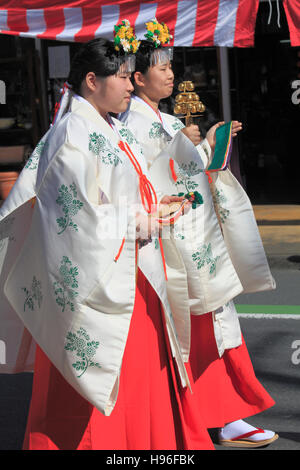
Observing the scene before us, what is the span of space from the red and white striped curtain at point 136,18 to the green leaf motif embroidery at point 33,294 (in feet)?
18.8

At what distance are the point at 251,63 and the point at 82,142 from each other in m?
9.26

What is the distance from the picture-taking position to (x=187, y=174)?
10.7ft

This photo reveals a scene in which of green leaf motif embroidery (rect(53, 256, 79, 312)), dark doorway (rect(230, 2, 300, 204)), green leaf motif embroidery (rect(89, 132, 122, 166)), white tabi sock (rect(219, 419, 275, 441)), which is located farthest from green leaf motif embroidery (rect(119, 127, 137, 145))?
dark doorway (rect(230, 2, 300, 204))

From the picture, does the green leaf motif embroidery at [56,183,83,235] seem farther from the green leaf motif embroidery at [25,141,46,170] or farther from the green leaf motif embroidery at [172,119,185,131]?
the green leaf motif embroidery at [172,119,185,131]

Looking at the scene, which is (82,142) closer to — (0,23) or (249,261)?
(249,261)

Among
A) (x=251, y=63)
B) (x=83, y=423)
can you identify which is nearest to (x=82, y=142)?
(x=83, y=423)

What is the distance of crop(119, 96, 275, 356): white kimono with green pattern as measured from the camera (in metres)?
3.24

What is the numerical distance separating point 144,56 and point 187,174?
660 millimetres

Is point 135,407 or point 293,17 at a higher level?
point 293,17

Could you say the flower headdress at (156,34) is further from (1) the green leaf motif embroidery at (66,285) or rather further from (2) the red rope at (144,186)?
(1) the green leaf motif embroidery at (66,285)

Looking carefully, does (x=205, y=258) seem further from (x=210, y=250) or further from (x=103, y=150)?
(x=103, y=150)

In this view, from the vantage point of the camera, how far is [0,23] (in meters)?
8.59

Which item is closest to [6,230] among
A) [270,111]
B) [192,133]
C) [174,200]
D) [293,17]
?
[174,200]

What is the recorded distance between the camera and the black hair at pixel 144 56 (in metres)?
3.50
